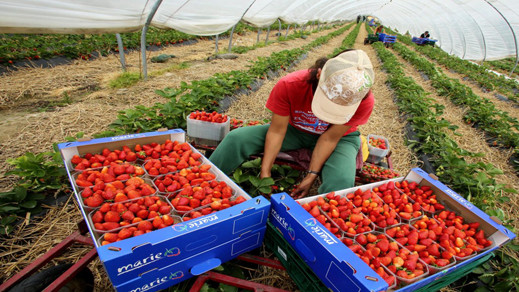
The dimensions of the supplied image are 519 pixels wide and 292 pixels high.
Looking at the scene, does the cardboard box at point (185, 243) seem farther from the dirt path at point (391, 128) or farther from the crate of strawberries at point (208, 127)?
the dirt path at point (391, 128)

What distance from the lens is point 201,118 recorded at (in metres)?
3.20

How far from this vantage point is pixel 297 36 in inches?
754

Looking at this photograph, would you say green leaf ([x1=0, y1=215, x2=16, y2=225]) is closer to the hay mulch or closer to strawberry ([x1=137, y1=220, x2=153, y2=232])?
the hay mulch

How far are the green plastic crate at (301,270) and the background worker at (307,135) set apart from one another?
2.28 feet

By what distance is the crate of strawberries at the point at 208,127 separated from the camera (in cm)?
309

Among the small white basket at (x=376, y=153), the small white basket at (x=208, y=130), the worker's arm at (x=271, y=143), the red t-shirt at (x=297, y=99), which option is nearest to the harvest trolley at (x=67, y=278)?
the worker's arm at (x=271, y=143)

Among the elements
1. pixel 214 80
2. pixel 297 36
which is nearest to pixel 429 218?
pixel 214 80

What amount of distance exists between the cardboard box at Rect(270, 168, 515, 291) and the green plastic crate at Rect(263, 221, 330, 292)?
0.19ft

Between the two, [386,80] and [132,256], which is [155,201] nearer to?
[132,256]

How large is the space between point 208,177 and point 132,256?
0.88m

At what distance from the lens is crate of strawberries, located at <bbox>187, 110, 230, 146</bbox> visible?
309 cm

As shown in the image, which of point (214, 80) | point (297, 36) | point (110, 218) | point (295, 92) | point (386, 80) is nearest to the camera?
point (110, 218)

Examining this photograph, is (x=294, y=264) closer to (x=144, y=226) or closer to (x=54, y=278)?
(x=144, y=226)

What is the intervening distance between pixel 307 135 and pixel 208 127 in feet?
3.89
